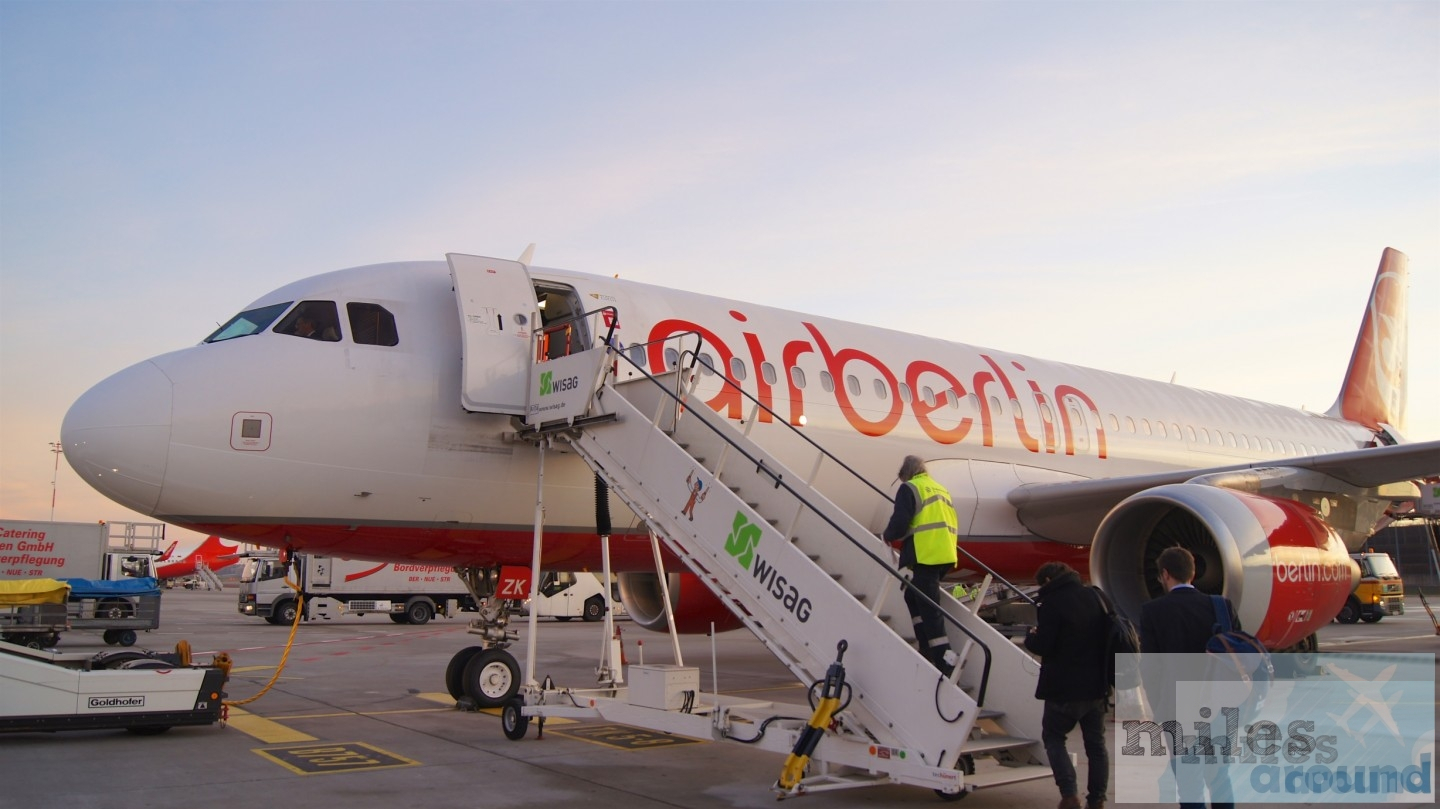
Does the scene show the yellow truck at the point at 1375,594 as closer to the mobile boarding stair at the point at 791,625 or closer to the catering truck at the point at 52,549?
the mobile boarding stair at the point at 791,625

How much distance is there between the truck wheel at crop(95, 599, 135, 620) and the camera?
21.0 m

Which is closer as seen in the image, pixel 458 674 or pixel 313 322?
pixel 313 322

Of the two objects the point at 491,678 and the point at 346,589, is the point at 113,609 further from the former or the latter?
the point at 491,678

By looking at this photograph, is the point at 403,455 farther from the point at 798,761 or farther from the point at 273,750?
the point at 798,761

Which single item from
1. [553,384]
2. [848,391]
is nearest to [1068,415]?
[848,391]

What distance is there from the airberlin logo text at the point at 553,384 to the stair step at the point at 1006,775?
13.8ft

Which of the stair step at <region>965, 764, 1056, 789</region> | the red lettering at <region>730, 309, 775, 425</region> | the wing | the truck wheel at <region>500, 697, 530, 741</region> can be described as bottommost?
the truck wheel at <region>500, 697, 530, 741</region>

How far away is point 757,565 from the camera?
6.98 metres

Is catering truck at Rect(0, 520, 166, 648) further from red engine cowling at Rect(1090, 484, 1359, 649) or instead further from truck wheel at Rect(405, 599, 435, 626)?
red engine cowling at Rect(1090, 484, 1359, 649)

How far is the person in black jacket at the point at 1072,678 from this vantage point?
18.5 feet

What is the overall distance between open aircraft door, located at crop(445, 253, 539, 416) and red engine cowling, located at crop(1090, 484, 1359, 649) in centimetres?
540

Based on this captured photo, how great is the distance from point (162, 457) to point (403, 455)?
5.80 feet

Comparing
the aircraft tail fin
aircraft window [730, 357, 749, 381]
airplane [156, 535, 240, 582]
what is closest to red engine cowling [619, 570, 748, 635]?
aircraft window [730, 357, 749, 381]

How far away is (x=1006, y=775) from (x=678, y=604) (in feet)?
20.4
